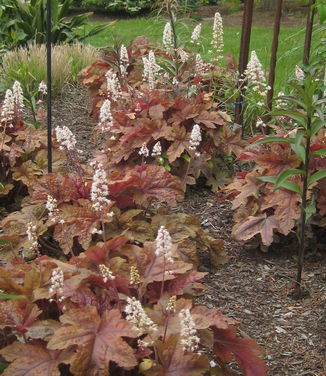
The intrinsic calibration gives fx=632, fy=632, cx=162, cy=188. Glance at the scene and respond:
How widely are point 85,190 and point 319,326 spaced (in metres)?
1.40

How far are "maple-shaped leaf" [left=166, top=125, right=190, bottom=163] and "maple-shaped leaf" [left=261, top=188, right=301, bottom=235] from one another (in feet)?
2.96

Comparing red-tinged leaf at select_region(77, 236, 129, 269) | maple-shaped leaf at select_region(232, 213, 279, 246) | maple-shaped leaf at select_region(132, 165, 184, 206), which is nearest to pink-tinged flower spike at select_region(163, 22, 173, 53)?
maple-shaped leaf at select_region(132, 165, 184, 206)

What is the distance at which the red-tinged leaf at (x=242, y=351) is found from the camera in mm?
2480

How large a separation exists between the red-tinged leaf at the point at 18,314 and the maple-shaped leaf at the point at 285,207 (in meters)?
1.55

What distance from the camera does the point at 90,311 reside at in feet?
7.48

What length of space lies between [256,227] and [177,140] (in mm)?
1034

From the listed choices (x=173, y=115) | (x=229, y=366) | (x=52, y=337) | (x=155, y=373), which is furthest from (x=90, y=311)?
(x=173, y=115)

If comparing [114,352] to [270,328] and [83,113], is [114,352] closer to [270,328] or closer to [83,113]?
[270,328]

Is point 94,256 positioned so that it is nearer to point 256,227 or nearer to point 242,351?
point 242,351

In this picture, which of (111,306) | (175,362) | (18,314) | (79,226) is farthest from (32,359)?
(79,226)

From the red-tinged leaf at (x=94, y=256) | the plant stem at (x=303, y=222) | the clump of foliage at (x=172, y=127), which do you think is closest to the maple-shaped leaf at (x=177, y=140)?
the clump of foliage at (x=172, y=127)

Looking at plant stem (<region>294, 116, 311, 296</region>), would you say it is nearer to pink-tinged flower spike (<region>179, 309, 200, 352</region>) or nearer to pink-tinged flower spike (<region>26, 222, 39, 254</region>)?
pink-tinged flower spike (<region>179, 309, 200, 352</region>)

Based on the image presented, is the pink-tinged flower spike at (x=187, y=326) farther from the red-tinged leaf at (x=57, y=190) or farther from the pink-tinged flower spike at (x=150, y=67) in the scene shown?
the pink-tinged flower spike at (x=150, y=67)

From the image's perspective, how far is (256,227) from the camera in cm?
359
